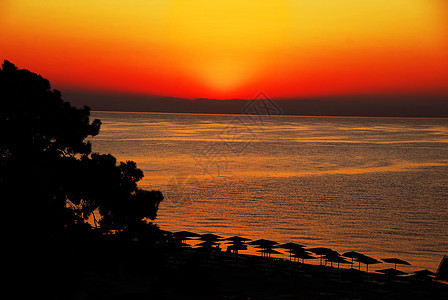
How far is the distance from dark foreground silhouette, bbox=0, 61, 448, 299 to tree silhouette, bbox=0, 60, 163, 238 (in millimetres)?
44

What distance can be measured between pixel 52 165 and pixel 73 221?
8.88 ft

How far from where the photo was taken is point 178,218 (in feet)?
177

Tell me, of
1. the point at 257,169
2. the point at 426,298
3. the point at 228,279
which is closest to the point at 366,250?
the point at 426,298

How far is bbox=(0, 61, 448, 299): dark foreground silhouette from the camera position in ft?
56.3

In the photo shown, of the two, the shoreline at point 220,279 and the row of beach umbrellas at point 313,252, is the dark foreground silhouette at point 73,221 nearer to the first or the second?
the shoreline at point 220,279

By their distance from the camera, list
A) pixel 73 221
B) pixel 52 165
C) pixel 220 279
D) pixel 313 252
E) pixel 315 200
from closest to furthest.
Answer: pixel 73 221, pixel 52 165, pixel 220 279, pixel 313 252, pixel 315 200

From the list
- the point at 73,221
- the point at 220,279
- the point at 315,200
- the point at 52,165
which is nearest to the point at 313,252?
the point at 220,279

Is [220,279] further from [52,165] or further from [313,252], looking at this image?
[52,165]

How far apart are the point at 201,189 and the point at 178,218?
818 inches

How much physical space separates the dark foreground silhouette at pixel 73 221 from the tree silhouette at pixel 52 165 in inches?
1.7

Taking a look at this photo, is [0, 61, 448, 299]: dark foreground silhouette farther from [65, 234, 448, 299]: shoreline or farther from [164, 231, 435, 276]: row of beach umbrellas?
[164, 231, 435, 276]: row of beach umbrellas

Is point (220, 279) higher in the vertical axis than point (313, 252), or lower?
lower

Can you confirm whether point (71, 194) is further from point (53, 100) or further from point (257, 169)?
A: point (257, 169)

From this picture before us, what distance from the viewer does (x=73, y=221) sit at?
65.8ft
